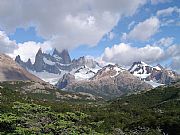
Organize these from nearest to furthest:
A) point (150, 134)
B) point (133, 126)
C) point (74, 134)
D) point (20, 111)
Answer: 1. point (74, 134)
2. point (150, 134)
3. point (20, 111)
4. point (133, 126)

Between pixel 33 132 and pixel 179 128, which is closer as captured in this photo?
pixel 33 132

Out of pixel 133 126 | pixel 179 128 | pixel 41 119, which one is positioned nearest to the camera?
pixel 41 119

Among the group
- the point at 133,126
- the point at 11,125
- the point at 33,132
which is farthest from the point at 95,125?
the point at 33,132

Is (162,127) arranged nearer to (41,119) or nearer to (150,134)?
(150,134)

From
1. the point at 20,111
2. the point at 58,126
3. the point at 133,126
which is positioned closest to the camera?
the point at 58,126

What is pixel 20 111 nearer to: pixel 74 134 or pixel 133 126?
pixel 133 126

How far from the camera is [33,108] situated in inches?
6526

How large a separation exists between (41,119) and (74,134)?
33332 mm

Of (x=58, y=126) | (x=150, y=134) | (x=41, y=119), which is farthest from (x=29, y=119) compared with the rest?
(x=150, y=134)

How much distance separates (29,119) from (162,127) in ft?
212

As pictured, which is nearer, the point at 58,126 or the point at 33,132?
the point at 33,132

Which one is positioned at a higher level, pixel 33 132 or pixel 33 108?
pixel 33 108

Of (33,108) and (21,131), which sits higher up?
(33,108)

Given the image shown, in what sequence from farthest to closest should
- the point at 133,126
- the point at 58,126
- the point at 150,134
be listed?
1. the point at 133,126
2. the point at 150,134
3. the point at 58,126
